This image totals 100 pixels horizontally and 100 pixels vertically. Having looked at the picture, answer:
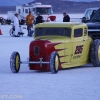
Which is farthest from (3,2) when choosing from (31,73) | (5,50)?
(31,73)

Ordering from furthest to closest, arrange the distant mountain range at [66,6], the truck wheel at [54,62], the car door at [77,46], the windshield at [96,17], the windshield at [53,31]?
the distant mountain range at [66,6] → the windshield at [96,17] → the windshield at [53,31] → the car door at [77,46] → the truck wheel at [54,62]

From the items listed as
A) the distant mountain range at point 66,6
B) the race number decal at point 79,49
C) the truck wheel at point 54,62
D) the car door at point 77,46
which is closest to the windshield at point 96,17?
the car door at point 77,46

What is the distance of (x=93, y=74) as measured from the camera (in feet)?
46.1

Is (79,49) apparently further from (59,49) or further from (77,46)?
(59,49)

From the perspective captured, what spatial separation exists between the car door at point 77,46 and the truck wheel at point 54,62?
890 mm

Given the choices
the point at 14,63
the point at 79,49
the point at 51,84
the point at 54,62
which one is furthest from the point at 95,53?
the point at 51,84

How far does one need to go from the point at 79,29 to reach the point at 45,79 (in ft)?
9.60

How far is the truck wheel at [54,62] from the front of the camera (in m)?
13.9

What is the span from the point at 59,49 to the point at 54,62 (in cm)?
69

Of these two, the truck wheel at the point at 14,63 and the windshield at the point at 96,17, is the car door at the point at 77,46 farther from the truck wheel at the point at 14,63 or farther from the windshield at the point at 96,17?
the windshield at the point at 96,17

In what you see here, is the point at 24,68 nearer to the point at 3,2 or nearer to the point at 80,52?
the point at 80,52

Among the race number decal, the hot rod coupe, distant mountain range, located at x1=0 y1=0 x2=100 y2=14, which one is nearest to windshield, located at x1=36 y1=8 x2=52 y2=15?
the hot rod coupe

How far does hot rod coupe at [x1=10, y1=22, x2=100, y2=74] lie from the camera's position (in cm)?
1431

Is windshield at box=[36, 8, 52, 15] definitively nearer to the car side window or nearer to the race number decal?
the car side window
